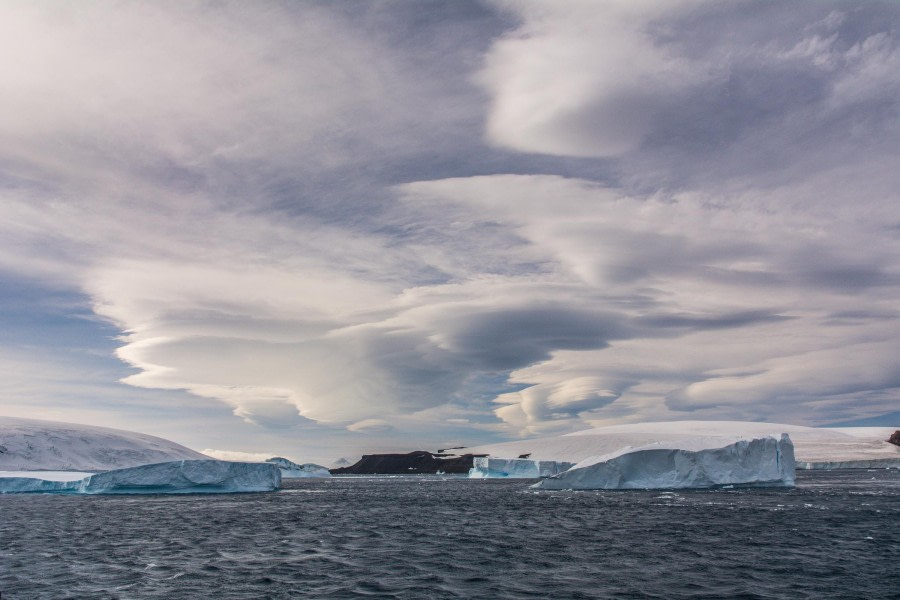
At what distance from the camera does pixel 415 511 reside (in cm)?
3903

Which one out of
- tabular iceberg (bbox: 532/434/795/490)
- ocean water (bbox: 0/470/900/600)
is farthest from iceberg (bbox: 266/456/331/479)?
ocean water (bbox: 0/470/900/600)

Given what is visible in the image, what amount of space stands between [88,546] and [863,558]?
79.7 ft

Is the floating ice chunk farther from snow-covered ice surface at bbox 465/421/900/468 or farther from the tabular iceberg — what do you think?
snow-covered ice surface at bbox 465/421/900/468

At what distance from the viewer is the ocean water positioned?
1513 cm

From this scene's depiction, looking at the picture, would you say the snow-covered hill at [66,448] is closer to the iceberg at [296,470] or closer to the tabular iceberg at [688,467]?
the iceberg at [296,470]

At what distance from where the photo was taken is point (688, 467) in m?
52.8

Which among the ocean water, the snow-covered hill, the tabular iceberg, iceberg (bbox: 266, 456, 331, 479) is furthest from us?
iceberg (bbox: 266, 456, 331, 479)

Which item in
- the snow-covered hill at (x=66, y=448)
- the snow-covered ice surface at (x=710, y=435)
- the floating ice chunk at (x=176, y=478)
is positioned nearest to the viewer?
the floating ice chunk at (x=176, y=478)

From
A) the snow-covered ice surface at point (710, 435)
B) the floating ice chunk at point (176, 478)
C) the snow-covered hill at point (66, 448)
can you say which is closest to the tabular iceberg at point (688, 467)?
the floating ice chunk at point (176, 478)

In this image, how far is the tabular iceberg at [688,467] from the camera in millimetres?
52406

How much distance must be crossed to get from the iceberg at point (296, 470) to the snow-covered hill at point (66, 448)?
27402 millimetres

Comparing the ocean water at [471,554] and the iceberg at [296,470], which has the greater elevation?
the iceberg at [296,470]

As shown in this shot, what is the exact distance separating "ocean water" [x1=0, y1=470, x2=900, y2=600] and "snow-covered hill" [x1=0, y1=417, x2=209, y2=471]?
83254 mm

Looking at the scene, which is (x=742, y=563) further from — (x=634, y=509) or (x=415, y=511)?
(x=415, y=511)
